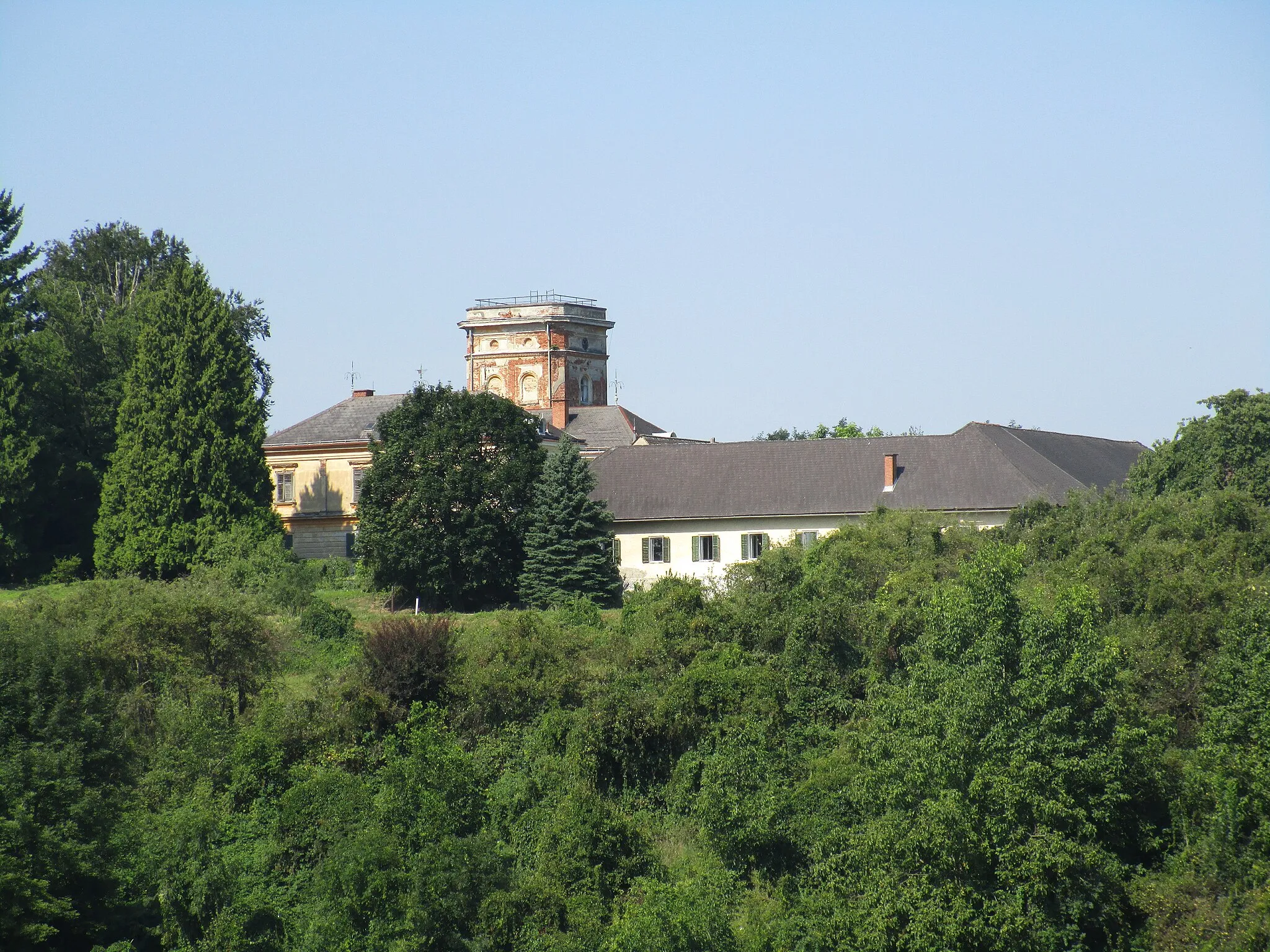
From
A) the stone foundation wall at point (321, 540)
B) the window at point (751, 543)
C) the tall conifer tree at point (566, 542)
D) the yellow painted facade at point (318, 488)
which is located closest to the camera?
the tall conifer tree at point (566, 542)

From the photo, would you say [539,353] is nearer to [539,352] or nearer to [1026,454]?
[539,352]

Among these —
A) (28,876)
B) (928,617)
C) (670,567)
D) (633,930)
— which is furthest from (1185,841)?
(670,567)

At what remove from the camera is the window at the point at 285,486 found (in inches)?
2276

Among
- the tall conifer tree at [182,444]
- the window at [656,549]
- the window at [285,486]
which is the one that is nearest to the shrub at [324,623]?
the tall conifer tree at [182,444]

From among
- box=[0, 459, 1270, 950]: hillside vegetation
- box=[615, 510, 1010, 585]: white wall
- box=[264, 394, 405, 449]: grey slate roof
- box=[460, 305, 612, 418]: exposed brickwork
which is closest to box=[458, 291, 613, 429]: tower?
box=[460, 305, 612, 418]: exposed brickwork

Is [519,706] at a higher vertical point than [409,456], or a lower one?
lower

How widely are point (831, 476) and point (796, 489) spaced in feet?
3.99

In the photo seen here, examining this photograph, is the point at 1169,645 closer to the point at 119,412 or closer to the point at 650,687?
the point at 650,687

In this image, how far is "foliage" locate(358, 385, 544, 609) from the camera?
132 feet

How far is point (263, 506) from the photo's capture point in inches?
1779

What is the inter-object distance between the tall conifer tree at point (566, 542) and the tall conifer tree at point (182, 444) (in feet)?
29.1

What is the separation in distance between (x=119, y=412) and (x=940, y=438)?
80.5ft

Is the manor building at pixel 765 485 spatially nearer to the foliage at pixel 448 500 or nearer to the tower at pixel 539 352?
the foliage at pixel 448 500

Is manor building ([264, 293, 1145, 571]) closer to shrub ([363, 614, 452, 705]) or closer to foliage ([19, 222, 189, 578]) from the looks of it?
foliage ([19, 222, 189, 578])
